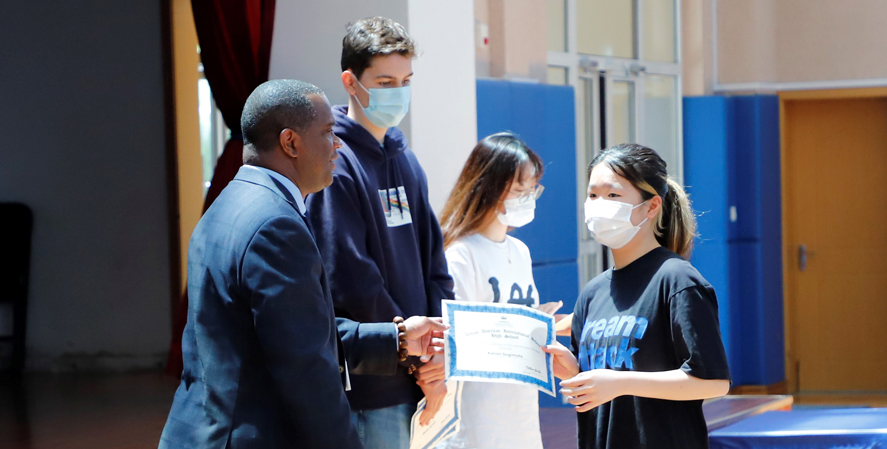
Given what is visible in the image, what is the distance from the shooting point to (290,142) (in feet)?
5.18

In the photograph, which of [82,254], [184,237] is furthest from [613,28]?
[82,254]

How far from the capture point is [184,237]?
555 cm

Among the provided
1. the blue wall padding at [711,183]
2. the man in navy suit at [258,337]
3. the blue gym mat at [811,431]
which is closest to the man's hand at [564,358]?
the man in navy suit at [258,337]

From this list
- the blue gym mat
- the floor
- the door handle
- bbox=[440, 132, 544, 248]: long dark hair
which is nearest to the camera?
bbox=[440, 132, 544, 248]: long dark hair

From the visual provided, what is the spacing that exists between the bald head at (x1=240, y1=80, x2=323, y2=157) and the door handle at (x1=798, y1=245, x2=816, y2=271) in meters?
7.45

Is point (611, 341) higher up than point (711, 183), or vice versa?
point (711, 183)

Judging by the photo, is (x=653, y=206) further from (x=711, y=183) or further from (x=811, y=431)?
(x=711, y=183)

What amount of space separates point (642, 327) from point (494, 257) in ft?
2.92

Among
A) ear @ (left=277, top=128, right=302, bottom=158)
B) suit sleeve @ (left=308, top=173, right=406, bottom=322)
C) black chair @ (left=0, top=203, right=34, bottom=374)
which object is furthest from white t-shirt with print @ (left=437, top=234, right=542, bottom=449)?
black chair @ (left=0, top=203, right=34, bottom=374)

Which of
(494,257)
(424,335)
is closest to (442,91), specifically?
(494,257)

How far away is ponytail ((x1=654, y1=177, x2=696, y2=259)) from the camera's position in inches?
79.0

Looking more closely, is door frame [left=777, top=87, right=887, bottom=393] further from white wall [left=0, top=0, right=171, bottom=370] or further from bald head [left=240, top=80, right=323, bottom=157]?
bald head [left=240, top=80, right=323, bottom=157]

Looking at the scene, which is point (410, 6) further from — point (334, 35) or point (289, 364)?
point (289, 364)

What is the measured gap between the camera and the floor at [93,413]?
374 centimetres
